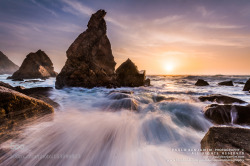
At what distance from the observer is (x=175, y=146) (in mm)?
2521

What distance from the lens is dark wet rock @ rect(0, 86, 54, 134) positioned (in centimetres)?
232

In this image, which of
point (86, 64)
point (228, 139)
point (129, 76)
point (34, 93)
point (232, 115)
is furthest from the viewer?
point (129, 76)

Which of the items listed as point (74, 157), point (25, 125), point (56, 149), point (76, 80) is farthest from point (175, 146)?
point (76, 80)

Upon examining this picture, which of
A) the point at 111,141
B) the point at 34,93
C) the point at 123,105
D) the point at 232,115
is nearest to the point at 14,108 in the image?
the point at 111,141

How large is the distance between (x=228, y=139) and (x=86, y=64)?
11223 mm

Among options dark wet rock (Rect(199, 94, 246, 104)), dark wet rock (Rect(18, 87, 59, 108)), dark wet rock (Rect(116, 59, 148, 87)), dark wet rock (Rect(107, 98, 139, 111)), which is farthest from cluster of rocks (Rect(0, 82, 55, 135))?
dark wet rock (Rect(116, 59, 148, 87))

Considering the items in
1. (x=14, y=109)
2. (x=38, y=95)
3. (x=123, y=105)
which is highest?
(x=14, y=109)

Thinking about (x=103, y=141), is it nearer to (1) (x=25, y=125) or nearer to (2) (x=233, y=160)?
(1) (x=25, y=125)

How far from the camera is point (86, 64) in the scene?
11.2 m

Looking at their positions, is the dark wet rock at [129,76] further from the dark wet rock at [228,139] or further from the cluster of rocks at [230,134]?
the dark wet rock at [228,139]

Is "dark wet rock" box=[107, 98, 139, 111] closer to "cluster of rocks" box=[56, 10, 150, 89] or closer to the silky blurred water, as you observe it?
the silky blurred water

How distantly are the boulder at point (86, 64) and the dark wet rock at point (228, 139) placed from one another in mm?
9868

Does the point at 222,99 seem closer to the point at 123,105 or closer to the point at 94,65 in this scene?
the point at 123,105

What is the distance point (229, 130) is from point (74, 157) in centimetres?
292
